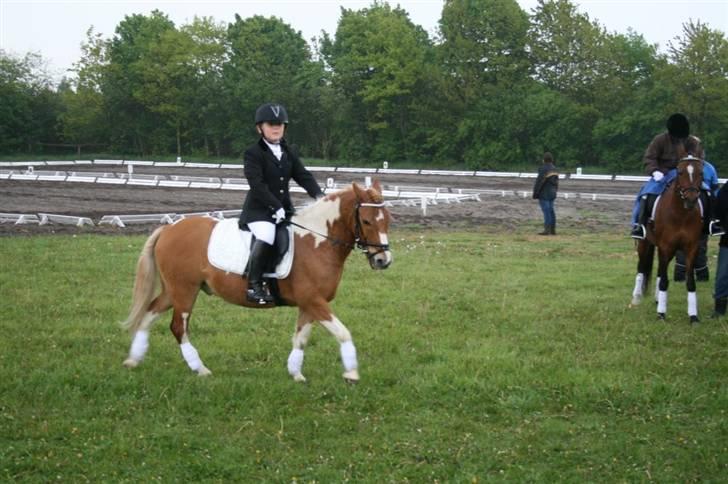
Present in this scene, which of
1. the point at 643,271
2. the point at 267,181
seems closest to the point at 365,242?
the point at 267,181

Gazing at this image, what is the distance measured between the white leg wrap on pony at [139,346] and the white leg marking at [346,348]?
2.29 m

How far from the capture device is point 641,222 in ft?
41.2

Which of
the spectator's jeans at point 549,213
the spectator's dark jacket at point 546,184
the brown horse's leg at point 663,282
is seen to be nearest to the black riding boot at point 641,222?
the brown horse's leg at point 663,282

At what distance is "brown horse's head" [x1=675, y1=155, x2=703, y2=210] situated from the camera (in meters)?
11.0

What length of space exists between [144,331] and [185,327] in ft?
1.78

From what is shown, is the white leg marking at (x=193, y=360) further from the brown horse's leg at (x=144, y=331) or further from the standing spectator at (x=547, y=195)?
the standing spectator at (x=547, y=195)

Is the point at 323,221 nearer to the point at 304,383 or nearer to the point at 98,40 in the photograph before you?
the point at 304,383

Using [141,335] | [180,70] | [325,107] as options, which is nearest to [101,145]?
[180,70]

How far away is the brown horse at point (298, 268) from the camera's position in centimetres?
820

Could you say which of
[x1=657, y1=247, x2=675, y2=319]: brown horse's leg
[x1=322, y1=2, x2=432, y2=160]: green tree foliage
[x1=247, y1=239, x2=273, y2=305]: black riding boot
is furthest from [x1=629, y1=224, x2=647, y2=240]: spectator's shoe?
[x1=322, y1=2, x2=432, y2=160]: green tree foliage

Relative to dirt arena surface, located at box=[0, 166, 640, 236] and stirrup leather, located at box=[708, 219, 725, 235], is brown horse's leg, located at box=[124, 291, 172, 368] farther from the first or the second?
dirt arena surface, located at box=[0, 166, 640, 236]

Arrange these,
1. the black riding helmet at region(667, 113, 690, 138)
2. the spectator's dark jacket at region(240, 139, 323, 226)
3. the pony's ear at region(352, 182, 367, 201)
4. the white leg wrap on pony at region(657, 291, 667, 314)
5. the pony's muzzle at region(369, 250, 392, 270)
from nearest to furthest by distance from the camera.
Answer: the pony's muzzle at region(369, 250, 392, 270) < the pony's ear at region(352, 182, 367, 201) < the spectator's dark jacket at region(240, 139, 323, 226) < the white leg wrap on pony at region(657, 291, 667, 314) < the black riding helmet at region(667, 113, 690, 138)

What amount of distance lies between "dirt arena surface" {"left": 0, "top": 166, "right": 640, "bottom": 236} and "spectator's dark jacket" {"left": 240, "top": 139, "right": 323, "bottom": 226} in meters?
13.9

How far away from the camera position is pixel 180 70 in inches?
3127
